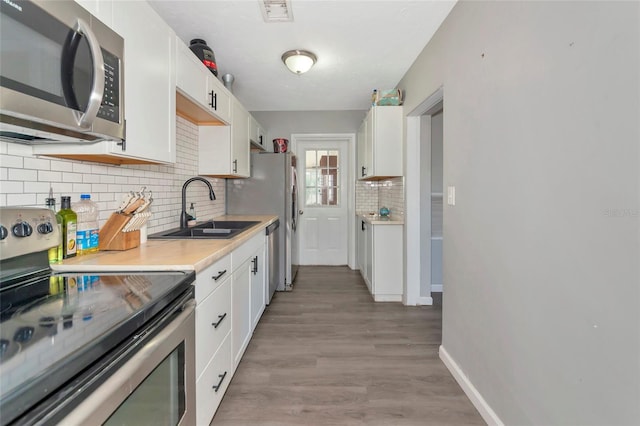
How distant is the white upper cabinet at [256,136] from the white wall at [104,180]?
2.86 feet

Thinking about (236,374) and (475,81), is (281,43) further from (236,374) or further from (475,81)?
(236,374)

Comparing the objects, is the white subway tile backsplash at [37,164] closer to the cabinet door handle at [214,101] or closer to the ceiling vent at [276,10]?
the cabinet door handle at [214,101]

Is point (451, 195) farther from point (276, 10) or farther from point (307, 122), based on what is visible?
point (307, 122)

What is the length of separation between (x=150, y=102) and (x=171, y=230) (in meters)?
1.06

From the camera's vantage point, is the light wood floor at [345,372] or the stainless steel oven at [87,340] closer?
the stainless steel oven at [87,340]

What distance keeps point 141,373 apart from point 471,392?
1697 millimetres

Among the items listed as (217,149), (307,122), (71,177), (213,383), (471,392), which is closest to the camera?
(71,177)

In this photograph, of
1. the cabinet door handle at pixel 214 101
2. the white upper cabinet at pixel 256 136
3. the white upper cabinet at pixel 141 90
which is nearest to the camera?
the white upper cabinet at pixel 141 90

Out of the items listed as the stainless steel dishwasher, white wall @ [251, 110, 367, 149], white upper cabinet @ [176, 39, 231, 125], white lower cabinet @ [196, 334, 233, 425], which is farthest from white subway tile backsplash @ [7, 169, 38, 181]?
white wall @ [251, 110, 367, 149]

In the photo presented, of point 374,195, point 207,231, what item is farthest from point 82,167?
point 374,195

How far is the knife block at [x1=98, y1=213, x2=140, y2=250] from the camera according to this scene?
1.45m

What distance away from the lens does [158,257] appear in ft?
4.29

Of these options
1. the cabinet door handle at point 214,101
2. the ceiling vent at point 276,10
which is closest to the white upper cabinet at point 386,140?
the ceiling vent at point 276,10

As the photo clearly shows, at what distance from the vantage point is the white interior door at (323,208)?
187 inches
